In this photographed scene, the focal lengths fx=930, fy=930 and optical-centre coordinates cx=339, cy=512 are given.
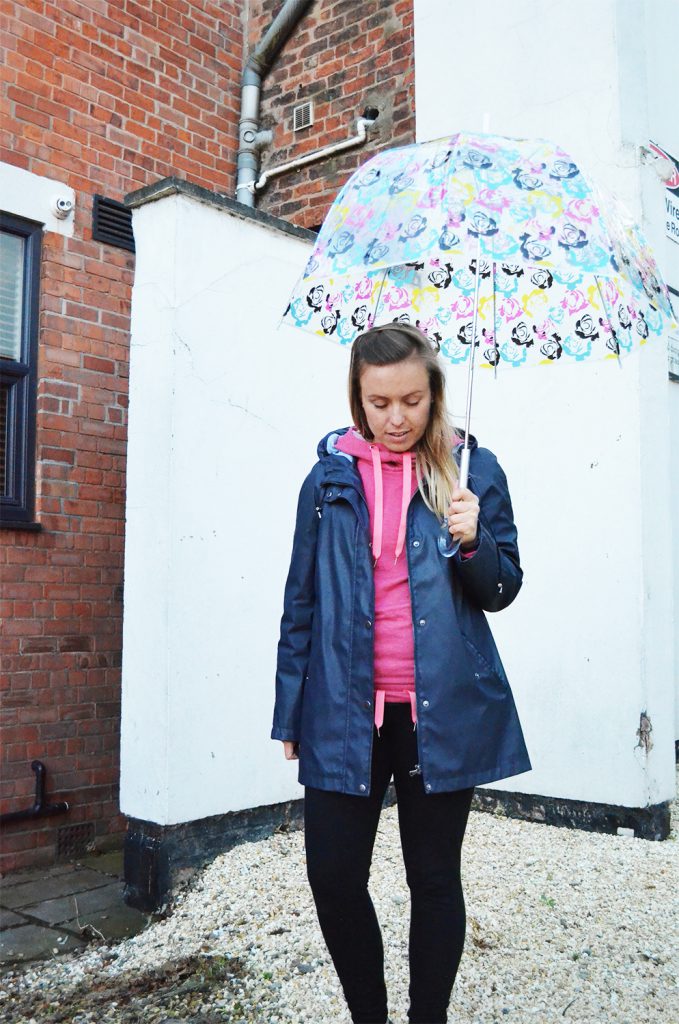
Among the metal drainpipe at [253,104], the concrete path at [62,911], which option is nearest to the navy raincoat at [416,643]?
the concrete path at [62,911]

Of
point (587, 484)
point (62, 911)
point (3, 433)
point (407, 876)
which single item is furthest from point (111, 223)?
point (407, 876)

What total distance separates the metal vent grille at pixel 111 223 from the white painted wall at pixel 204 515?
143 centimetres

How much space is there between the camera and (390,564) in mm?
2279

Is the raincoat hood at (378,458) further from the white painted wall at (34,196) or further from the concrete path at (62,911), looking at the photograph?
the white painted wall at (34,196)

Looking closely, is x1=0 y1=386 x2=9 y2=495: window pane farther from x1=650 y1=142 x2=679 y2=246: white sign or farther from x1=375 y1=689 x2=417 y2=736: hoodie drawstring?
x1=650 y1=142 x2=679 y2=246: white sign

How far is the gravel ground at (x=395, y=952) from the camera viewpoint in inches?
112

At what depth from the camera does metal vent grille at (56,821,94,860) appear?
4863 mm

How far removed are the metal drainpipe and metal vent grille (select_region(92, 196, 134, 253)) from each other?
1.12 metres

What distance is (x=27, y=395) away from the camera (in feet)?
16.2

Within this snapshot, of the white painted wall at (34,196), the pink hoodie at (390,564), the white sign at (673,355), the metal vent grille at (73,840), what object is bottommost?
the metal vent grille at (73,840)

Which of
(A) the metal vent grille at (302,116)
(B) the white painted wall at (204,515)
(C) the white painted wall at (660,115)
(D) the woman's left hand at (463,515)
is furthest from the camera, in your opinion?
(A) the metal vent grille at (302,116)

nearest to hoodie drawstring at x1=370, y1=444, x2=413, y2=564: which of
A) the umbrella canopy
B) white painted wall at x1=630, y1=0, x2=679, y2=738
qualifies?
the umbrella canopy

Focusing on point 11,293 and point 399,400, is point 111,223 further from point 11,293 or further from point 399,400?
point 399,400

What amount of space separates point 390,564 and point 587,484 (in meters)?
2.59
